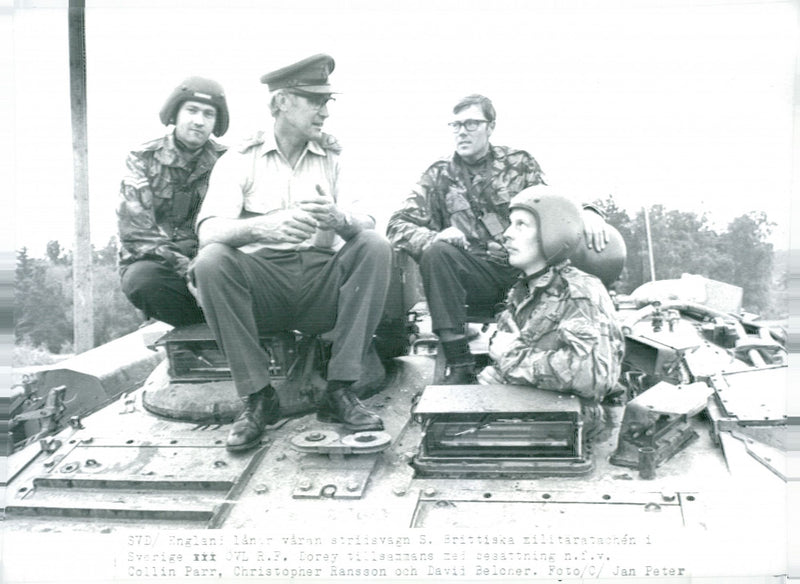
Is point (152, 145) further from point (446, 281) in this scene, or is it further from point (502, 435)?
point (502, 435)

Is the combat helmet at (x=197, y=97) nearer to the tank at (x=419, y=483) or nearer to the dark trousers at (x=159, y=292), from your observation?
the dark trousers at (x=159, y=292)

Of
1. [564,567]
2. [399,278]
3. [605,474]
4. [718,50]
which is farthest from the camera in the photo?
[399,278]

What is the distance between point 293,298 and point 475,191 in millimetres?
1380

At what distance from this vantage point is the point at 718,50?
13.5ft

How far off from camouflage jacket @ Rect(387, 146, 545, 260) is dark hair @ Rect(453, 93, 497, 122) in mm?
210

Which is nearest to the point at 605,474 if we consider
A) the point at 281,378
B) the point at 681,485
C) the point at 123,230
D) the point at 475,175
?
the point at 681,485

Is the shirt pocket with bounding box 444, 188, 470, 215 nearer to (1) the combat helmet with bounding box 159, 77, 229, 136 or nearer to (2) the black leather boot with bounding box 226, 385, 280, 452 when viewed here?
(1) the combat helmet with bounding box 159, 77, 229, 136

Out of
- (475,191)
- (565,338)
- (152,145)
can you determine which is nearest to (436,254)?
(475,191)

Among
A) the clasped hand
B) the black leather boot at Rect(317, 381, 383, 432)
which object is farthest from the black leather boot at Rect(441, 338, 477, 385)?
the clasped hand

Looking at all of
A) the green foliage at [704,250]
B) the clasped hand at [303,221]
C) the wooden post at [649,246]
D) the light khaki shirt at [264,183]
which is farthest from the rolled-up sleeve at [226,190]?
the wooden post at [649,246]

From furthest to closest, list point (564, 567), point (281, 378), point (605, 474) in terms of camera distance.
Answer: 1. point (281, 378)
2. point (605, 474)
3. point (564, 567)

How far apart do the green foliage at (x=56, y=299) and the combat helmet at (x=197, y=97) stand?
0.83m

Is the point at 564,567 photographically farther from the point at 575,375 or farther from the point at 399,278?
the point at 399,278

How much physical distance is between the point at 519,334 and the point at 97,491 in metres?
1.98
